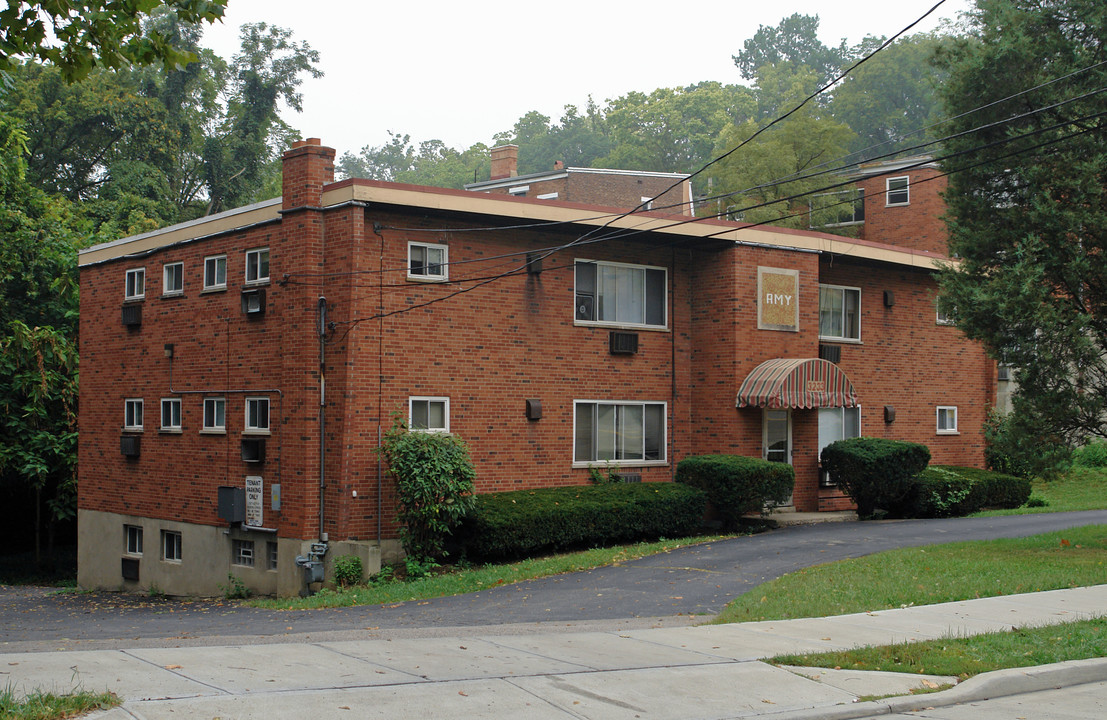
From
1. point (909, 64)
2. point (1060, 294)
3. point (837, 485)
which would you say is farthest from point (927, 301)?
point (909, 64)

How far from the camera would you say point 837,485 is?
80.9 ft

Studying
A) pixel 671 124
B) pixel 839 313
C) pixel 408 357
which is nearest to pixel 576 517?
pixel 408 357

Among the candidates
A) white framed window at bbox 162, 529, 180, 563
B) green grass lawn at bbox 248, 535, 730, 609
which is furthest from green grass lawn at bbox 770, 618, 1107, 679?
white framed window at bbox 162, 529, 180, 563

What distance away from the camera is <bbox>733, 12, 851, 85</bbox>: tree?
108m

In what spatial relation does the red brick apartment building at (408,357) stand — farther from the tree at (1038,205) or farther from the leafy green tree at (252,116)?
the leafy green tree at (252,116)

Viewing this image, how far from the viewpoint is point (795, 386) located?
22438mm

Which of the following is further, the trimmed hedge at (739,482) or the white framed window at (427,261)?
the trimmed hedge at (739,482)

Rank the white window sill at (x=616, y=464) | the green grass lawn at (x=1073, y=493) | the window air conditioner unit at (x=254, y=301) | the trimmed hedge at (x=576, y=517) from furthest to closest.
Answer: the green grass lawn at (x=1073, y=493)
the white window sill at (x=616, y=464)
the window air conditioner unit at (x=254, y=301)
the trimmed hedge at (x=576, y=517)

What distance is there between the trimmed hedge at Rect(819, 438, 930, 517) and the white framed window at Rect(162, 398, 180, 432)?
560 inches

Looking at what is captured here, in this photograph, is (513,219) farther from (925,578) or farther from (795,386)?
(925,578)

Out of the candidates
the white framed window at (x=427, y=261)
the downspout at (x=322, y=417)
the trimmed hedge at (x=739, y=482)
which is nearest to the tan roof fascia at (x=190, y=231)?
the downspout at (x=322, y=417)

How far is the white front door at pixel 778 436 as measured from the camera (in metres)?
23.8

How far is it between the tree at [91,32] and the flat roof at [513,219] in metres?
8.63

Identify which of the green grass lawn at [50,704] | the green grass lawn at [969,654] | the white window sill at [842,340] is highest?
the white window sill at [842,340]
